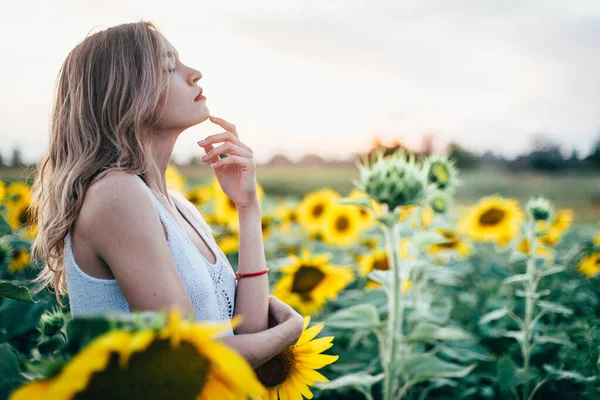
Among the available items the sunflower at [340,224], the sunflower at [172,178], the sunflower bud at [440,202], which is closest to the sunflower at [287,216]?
the sunflower at [340,224]

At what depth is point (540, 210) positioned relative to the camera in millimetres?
2516

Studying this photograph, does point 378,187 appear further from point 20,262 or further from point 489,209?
point 489,209

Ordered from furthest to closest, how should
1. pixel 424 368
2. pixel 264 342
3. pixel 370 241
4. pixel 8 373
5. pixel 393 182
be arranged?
pixel 370 241 → pixel 424 368 → pixel 393 182 → pixel 264 342 → pixel 8 373

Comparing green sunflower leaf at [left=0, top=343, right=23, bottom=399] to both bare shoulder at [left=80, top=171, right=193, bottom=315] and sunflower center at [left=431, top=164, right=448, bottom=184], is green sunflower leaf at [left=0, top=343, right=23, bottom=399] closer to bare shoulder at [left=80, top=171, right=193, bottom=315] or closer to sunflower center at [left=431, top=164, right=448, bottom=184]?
bare shoulder at [left=80, top=171, right=193, bottom=315]

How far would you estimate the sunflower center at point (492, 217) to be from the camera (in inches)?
152

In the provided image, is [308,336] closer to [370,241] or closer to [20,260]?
[20,260]

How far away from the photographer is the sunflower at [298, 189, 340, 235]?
169 inches

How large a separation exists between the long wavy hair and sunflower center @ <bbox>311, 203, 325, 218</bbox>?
3.03m

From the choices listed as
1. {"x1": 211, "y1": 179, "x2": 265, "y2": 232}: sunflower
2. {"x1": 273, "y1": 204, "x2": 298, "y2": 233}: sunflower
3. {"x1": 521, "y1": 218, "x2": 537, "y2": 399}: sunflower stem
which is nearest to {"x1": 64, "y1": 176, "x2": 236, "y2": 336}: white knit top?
{"x1": 521, "y1": 218, "x2": 537, "y2": 399}: sunflower stem

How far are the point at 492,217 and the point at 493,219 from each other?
0.7 inches

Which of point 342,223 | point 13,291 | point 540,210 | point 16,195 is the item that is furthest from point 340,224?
point 13,291

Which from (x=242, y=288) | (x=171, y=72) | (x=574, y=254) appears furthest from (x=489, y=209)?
(x=171, y=72)

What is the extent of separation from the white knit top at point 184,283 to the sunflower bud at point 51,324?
330 mm

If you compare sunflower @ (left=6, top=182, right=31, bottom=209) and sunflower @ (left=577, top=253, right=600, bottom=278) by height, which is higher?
sunflower @ (left=6, top=182, right=31, bottom=209)
